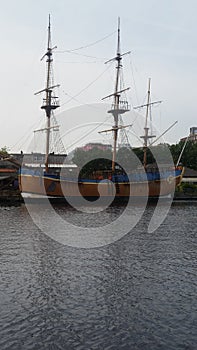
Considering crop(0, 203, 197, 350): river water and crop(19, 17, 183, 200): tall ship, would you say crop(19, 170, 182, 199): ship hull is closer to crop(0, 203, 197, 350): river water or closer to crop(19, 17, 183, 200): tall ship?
crop(19, 17, 183, 200): tall ship

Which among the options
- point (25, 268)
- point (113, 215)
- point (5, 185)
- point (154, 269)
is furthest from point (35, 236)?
point (5, 185)

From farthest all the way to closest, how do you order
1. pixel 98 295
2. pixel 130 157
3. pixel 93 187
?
pixel 130 157
pixel 93 187
pixel 98 295

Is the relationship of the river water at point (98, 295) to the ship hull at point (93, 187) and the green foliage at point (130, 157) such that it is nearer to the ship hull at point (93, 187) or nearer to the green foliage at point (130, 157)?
the ship hull at point (93, 187)

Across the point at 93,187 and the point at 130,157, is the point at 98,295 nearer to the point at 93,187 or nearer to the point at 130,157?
the point at 93,187

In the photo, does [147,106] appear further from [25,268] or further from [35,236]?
[25,268]

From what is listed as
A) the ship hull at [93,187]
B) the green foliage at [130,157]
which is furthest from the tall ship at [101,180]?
the green foliage at [130,157]

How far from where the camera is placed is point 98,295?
15.3 meters

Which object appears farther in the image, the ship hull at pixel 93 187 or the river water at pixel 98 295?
the ship hull at pixel 93 187

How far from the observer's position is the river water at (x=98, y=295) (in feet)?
38.1

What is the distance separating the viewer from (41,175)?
5353 cm

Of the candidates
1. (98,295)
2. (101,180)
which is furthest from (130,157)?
(98,295)

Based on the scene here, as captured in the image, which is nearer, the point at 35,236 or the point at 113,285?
the point at 113,285

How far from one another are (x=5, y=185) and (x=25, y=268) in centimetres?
4499

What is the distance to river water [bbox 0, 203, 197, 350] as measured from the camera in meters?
11.6
